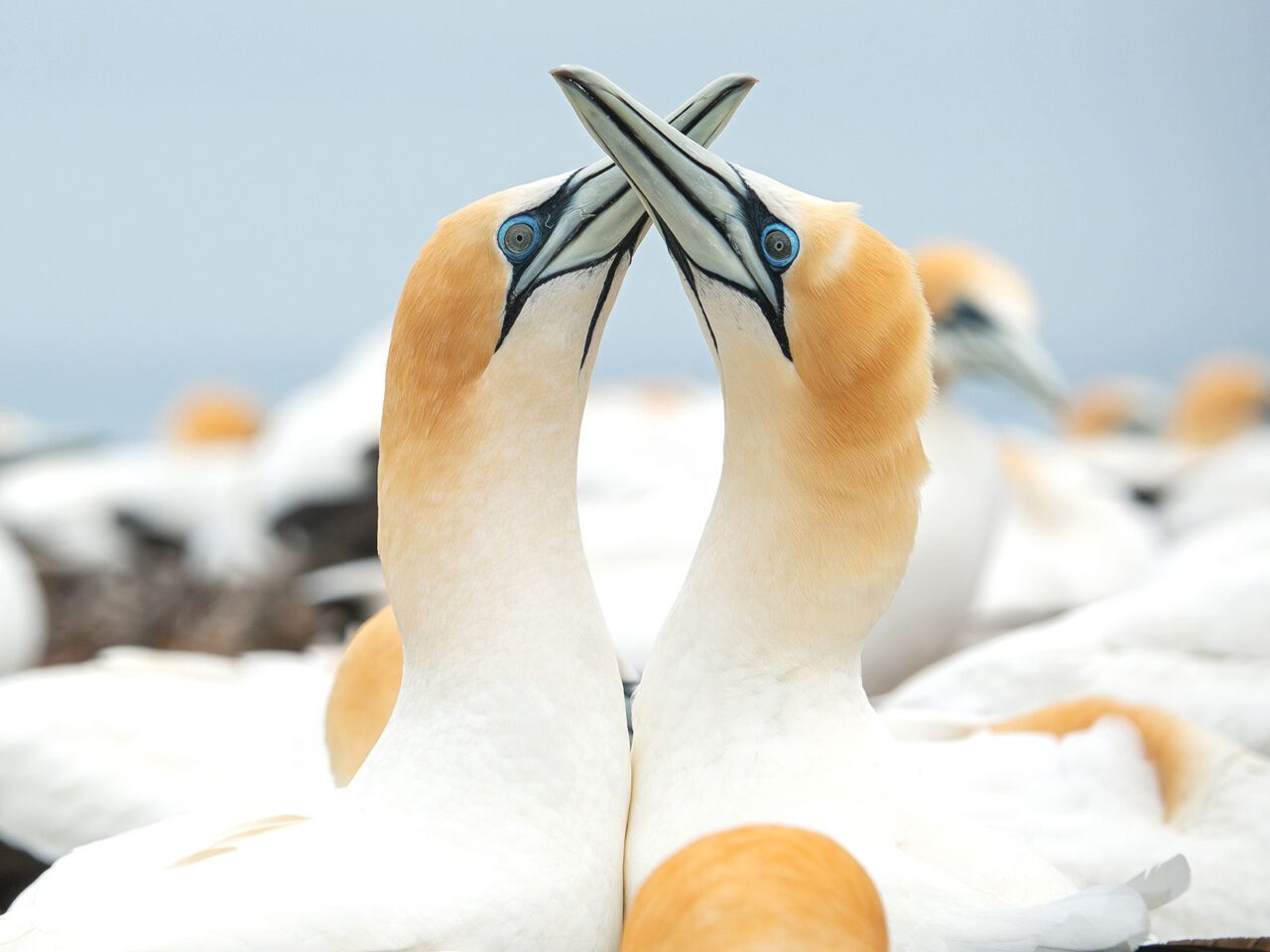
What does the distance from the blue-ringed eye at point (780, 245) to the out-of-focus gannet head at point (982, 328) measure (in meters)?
2.81

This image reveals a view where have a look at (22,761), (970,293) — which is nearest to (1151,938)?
(22,761)

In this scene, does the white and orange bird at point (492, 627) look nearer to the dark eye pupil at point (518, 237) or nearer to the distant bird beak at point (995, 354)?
the dark eye pupil at point (518, 237)

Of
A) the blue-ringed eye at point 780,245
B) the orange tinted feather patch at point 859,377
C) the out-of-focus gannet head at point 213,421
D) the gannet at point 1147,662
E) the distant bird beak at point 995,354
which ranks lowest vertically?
the out-of-focus gannet head at point 213,421

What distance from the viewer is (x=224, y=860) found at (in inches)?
86.7

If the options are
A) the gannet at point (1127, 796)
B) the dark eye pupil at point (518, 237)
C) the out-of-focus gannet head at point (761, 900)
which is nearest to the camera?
the out-of-focus gannet head at point (761, 900)

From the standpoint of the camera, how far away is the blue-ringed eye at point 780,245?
231 centimetres

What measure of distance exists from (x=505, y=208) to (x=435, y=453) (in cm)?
36

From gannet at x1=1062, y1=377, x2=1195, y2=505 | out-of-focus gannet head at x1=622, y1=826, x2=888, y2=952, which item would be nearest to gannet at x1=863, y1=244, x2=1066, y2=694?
out-of-focus gannet head at x1=622, y1=826, x2=888, y2=952

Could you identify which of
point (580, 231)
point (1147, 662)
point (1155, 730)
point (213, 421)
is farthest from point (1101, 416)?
point (580, 231)

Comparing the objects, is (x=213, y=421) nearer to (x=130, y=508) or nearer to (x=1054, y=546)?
(x=130, y=508)

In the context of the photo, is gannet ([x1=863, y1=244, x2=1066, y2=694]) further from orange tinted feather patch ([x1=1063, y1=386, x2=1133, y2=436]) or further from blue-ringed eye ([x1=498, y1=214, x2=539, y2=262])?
orange tinted feather patch ([x1=1063, y1=386, x2=1133, y2=436])

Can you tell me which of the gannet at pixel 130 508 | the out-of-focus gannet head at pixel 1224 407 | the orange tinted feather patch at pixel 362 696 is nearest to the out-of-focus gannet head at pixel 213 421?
the gannet at pixel 130 508

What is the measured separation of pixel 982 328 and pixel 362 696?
2.82m

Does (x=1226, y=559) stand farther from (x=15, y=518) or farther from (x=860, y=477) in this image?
(x=15, y=518)
